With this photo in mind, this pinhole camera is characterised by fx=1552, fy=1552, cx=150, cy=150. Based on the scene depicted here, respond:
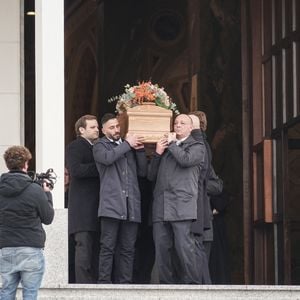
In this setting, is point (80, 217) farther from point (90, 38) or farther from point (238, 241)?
point (90, 38)

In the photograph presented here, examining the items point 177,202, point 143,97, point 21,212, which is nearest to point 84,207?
point 177,202

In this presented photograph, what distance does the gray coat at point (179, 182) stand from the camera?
15.5 metres

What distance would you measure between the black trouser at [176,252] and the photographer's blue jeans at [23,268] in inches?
84.3

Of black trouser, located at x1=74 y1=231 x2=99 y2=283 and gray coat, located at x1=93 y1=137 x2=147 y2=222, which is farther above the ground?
gray coat, located at x1=93 y1=137 x2=147 y2=222

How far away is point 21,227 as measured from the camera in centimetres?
1364

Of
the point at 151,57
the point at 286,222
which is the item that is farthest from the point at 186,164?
the point at 151,57

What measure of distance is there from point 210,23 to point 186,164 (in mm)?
5928

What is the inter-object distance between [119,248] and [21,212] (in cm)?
221

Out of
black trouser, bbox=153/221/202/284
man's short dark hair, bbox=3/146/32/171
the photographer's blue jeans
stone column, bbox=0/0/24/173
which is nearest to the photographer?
the photographer's blue jeans

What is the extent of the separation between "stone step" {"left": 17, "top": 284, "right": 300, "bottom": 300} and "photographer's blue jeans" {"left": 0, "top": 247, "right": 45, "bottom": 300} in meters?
1.27

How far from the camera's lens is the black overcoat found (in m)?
15.9

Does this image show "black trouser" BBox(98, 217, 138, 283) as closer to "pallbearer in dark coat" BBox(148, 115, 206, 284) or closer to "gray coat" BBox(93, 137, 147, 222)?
"gray coat" BBox(93, 137, 147, 222)

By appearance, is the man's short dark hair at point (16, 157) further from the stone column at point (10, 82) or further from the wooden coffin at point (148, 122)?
the stone column at point (10, 82)

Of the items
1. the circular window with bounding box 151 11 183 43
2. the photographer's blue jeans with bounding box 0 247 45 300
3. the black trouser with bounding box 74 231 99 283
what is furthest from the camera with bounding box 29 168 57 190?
the circular window with bounding box 151 11 183 43
